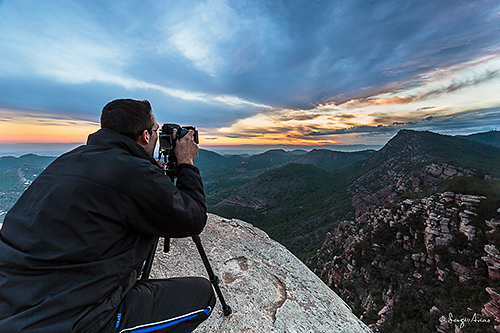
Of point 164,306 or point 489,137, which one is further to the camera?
point 489,137

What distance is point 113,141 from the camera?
69.4 inches

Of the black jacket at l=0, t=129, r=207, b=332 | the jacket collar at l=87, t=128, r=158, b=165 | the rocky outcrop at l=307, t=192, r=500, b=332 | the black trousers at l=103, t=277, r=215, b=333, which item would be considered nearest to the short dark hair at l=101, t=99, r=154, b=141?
the jacket collar at l=87, t=128, r=158, b=165

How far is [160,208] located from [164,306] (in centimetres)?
118

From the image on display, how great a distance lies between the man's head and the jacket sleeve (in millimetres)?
612

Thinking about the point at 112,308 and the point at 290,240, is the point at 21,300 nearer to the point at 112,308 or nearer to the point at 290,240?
the point at 112,308

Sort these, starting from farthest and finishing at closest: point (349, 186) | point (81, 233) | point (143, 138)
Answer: point (349, 186), point (143, 138), point (81, 233)

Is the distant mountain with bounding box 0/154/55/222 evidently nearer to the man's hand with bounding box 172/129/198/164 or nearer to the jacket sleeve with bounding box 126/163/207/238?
the man's hand with bounding box 172/129/198/164

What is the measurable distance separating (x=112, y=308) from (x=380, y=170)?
75.2 meters

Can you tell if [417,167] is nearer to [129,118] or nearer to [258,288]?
[258,288]

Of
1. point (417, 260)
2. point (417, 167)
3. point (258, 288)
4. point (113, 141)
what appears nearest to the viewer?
point (113, 141)

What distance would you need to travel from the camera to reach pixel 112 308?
163cm

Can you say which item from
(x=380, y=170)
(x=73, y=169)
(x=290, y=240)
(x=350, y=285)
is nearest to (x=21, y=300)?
(x=73, y=169)

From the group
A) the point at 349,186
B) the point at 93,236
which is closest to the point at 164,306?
the point at 93,236

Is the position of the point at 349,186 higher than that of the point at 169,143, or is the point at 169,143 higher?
the point at 169,143
